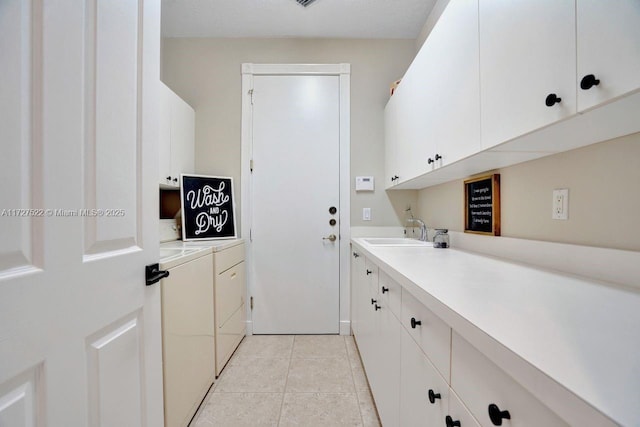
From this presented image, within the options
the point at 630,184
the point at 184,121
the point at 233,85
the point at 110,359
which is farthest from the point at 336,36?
the point at 110,359

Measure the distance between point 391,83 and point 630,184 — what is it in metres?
2.11

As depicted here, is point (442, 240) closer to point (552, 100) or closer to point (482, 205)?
point (482, 205)

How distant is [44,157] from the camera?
22.5 inches

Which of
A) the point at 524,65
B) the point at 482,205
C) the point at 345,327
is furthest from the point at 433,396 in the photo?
the point at 345,327

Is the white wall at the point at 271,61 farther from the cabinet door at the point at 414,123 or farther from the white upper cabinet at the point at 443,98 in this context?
the white upper cabinet at the point at 443,98

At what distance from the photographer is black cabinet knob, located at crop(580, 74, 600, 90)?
0.58 meters

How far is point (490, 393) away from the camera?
0.50 meters

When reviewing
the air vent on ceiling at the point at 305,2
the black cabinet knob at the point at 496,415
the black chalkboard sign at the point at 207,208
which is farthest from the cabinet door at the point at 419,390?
the air vent on ceiling at the point at 305,2

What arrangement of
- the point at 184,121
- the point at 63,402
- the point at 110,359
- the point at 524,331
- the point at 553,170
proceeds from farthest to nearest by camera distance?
the point at 184,121, the point at 553,170, the point at 110,359, the point at 63,402, the point at 524,331

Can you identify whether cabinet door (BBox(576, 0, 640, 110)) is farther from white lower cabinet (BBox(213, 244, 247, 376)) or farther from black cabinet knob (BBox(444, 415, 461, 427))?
white lower cabinet (BBox(213, 244, 247, 376))

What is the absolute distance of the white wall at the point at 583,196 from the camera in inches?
31.1

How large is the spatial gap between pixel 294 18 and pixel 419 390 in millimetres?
2642

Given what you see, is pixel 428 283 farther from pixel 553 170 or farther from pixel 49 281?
pixel 49 281

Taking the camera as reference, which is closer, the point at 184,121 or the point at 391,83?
the point at 184,121
